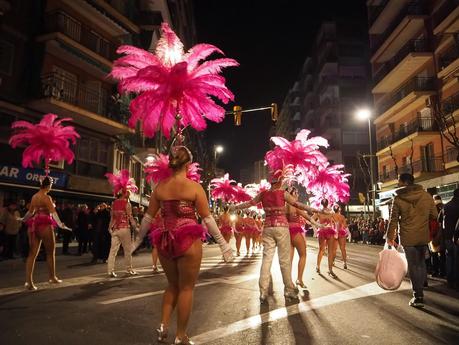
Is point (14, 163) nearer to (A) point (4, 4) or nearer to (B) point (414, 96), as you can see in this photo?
(A) point (4, 4)

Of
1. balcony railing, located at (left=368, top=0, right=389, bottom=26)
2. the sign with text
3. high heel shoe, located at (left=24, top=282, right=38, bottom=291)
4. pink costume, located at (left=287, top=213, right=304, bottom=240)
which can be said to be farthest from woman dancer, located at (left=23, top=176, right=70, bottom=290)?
balcony railing, located at (left=368, top=0, right=389, bottom=26)

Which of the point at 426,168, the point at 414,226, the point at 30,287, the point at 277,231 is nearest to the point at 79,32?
the point at 30,287

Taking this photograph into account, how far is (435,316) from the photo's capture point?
18.6 ft

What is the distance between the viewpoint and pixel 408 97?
32.0m

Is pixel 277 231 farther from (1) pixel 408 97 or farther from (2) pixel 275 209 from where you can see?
(1) pixel 408 97

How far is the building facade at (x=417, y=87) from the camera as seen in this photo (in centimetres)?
2755

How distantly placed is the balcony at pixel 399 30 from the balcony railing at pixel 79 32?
22.9 metres

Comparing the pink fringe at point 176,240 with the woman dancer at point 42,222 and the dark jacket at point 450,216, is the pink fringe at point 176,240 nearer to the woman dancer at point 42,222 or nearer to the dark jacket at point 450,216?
the woman dancer at point 42,222

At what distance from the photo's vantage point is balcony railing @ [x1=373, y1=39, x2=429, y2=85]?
31406mm

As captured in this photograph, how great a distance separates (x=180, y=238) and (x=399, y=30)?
35.4 m

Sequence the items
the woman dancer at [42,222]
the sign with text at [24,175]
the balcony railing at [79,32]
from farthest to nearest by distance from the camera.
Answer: the balcony railing at [79,32], the sign with text at [24,175], the woman dancer at [42,222]

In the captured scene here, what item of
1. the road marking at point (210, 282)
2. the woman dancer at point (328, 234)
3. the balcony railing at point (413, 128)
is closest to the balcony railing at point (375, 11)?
the balcony railing at point (413, 128)

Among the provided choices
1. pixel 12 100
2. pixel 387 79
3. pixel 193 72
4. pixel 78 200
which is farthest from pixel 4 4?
pixel 387 79

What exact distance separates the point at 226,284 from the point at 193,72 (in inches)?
186
